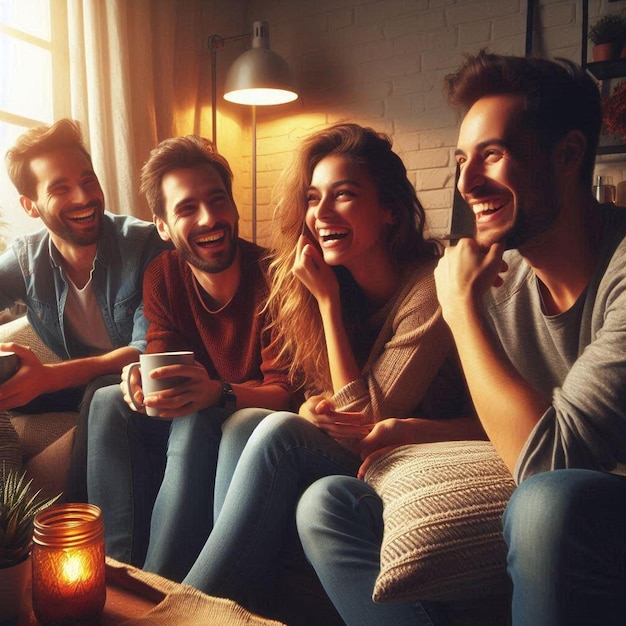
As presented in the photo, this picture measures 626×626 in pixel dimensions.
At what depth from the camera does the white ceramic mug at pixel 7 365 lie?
1303 millimetres

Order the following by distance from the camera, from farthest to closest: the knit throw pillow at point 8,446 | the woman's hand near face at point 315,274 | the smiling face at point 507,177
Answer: the knit throw pillow at point 8,446, the woman's hand near face at point 315,274, the smiling face at point 507,177

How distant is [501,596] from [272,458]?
39 cm

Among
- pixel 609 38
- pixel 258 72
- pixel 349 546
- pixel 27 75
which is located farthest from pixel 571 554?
pixel 27 75

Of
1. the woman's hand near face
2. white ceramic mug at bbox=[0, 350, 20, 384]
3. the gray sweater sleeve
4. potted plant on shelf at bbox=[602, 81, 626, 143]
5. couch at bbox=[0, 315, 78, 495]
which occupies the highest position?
potted plant on shelf at bbox=[602, 81, 626, 143]

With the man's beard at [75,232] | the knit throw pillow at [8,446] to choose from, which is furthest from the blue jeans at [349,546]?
the man's beard at [75,232]

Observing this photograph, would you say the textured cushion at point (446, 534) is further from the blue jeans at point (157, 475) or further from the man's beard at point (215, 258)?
A: the man's beard at point (215, 258)

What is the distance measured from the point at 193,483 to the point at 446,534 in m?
0.54

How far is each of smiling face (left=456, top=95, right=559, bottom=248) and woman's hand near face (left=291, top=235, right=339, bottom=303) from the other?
12.8 inches

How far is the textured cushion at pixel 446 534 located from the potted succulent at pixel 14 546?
1.39 feet

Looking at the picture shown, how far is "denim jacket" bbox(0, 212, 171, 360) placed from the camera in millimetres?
1618

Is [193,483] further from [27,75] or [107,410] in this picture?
[27,75]

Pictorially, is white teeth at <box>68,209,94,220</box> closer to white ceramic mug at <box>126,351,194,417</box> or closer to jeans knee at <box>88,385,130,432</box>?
jeans knee at <box>88,385,130,432</box>

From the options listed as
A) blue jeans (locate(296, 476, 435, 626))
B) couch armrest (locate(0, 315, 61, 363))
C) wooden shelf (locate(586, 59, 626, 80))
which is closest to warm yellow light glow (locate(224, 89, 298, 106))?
wooden shelf (locate(586, 59, 626, 80))

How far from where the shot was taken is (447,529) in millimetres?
821
